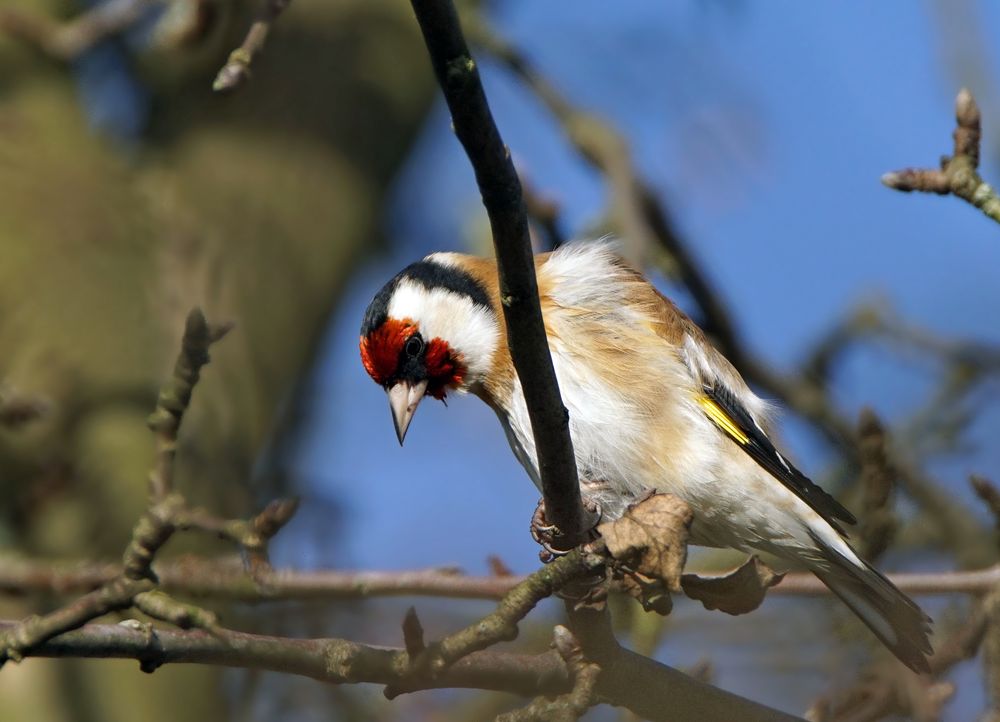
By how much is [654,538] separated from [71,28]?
4.02 metres

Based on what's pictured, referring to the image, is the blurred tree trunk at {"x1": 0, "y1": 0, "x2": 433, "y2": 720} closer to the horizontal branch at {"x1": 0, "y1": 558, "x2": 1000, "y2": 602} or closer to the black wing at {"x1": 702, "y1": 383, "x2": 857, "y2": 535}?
the horizontal branch at {"x1": 0, "y1": 558, "x2": 1000, "y2": 602}

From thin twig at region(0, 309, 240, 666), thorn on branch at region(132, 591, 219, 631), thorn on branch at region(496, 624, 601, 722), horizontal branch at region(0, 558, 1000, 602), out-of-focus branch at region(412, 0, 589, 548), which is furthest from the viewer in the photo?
horizontal branch at region(0, 558, 1000, 602)

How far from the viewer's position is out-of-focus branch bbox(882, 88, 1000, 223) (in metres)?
3.21

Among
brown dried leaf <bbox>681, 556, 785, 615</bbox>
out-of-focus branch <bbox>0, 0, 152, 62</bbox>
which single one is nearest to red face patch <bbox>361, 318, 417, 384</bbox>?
brown dried leaf <bbox>681, 556, 785, 615</bbox>

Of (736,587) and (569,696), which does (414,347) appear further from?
(569,696)

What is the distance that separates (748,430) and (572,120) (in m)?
2.14

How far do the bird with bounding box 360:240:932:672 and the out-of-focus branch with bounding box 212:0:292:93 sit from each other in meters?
1.06

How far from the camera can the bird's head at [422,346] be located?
3846mm

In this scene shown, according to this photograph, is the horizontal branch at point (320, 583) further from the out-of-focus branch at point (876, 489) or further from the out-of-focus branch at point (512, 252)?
the out-of-focus branch at point (512, 252)

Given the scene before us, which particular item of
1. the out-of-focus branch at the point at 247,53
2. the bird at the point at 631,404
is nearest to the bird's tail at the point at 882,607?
the bird at the point at 631,404

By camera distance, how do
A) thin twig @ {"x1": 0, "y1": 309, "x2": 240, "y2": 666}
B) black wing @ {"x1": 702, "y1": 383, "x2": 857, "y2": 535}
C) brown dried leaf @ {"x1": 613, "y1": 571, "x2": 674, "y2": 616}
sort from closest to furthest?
thin twig @ {"x1": 0, "y1": 309, "x2": 240, "y2": 666} < brown dried leaf @ {"x1": 613, "y1": 571, "x2": 674, "y2": 616} < black wing @ {"x1": 702, "y1": 383, "x2": 857, "y2": 535}

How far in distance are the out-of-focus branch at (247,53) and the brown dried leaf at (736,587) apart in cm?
162

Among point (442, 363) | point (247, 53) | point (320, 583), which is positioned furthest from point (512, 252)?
point (442, 363)

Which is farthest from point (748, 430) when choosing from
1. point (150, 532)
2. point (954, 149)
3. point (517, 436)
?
point (150, 532)
